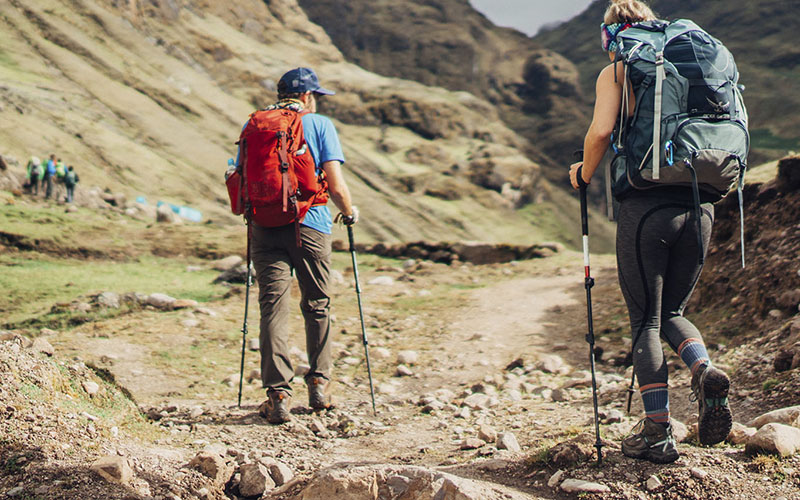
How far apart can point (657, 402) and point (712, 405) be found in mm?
281

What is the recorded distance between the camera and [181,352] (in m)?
7.43

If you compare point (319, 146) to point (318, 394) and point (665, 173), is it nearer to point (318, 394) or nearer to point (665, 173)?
point (318, 394)

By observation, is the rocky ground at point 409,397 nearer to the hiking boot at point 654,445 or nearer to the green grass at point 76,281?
the hiking boot at point 654,445

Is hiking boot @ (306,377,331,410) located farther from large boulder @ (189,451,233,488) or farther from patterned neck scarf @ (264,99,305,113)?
patterned neck scarf @ (264,99,305,113)

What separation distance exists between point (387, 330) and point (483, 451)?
17.8 ft

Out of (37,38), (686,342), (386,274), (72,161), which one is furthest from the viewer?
(37,38)

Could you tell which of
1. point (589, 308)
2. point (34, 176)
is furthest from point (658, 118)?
point (34, 176)

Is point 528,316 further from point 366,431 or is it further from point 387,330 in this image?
point 366,431

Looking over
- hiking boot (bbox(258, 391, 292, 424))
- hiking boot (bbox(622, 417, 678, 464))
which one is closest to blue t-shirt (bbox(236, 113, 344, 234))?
hiking boot (bbox(258, 391, 292, 424))

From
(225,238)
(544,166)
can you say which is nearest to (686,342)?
(225,238)

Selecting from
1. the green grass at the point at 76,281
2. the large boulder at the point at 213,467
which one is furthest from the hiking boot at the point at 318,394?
the green grass at the point at 76,281

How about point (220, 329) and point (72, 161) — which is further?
point (72, 161)

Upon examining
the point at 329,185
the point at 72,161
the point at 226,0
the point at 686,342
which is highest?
the point at 226,0

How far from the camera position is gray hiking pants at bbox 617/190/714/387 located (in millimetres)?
3504
